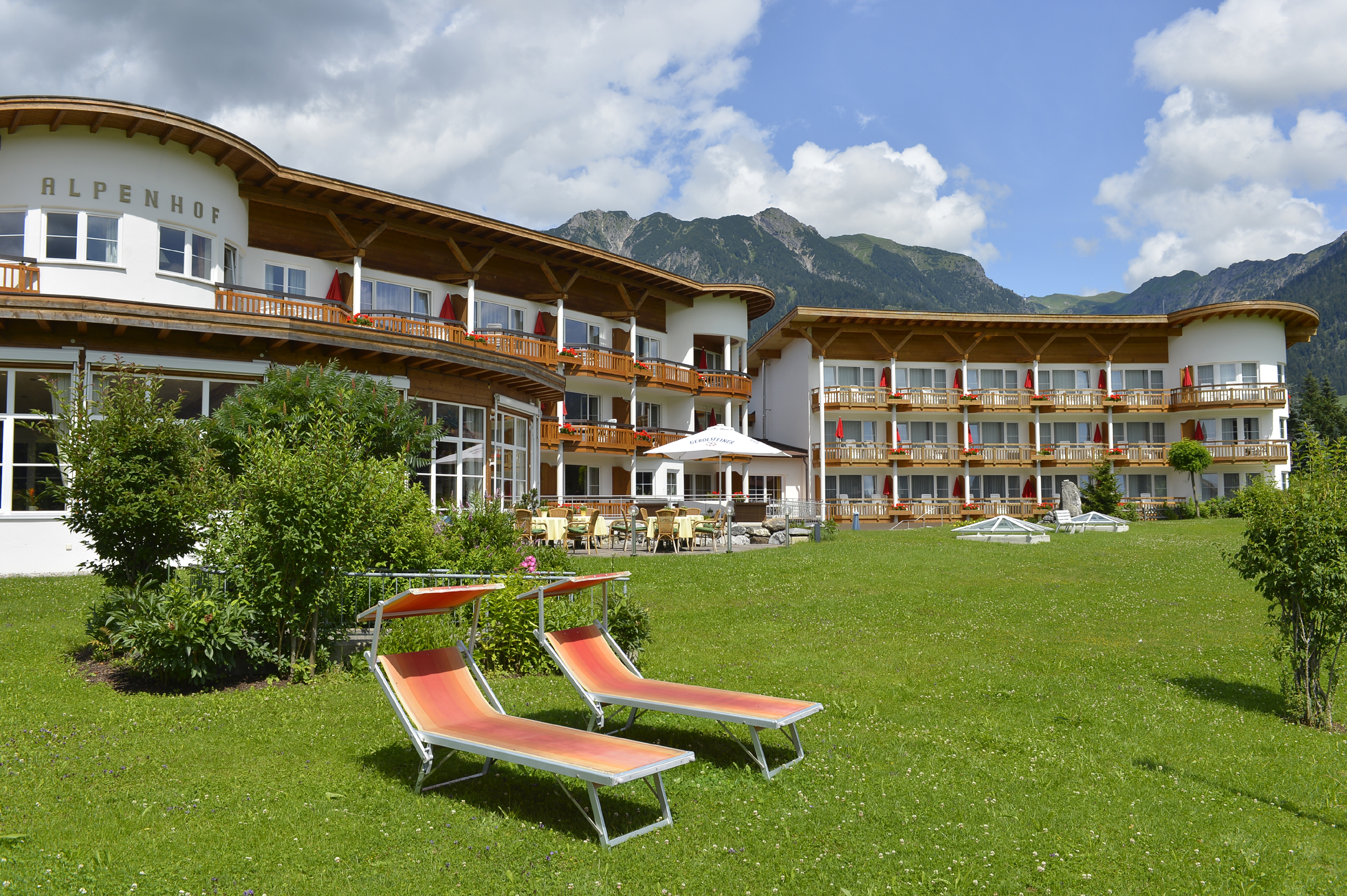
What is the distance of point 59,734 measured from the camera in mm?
6871

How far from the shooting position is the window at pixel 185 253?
2061 centimetres

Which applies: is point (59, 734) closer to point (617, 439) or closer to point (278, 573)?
point (278, 573)

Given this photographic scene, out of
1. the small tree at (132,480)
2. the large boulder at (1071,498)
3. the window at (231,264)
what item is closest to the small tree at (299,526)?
the small tree at (132,480)

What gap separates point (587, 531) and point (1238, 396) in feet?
116

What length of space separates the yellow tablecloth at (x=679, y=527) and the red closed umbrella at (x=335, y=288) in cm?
1171

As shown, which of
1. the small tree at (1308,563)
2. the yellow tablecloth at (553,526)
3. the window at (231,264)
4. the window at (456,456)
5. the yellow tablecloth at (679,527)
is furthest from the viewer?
the window at (231,264)

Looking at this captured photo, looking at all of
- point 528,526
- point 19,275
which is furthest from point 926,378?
point 19,275

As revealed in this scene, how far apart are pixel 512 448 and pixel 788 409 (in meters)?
23.4

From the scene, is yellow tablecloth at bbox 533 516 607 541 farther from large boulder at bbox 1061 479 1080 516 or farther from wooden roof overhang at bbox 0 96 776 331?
large boulder at bbox 1061 479 1080 516

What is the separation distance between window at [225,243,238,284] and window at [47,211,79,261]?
338 cm

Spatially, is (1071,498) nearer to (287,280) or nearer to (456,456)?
(456,456)

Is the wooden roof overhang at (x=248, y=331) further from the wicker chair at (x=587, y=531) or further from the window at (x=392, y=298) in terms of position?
the window at (x=392, y=298)

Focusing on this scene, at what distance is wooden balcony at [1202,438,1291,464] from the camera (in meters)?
41.3

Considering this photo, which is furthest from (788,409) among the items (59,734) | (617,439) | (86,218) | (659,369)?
(59,734)
